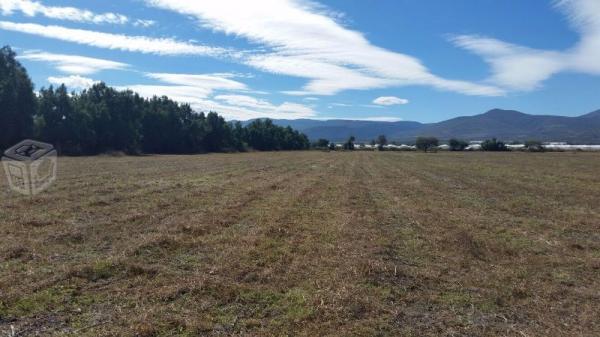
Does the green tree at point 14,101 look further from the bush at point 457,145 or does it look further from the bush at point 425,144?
the bush at point 457,145

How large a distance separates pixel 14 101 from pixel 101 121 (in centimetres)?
1683

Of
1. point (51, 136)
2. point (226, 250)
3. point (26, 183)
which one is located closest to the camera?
point (226, 250)

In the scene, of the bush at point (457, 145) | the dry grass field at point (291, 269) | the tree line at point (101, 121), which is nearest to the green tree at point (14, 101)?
the tree line at point (101, 121)

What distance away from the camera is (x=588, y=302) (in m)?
6.53

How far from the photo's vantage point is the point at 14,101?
5228 centimetres

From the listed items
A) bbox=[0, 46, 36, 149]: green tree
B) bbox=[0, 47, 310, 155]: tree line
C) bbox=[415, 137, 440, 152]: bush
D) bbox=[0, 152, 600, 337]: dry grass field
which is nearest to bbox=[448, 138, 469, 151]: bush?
bbox=[415, 137, 440, 152]: bush

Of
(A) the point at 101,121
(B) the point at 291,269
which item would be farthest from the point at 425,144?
(B) the point at 291,269

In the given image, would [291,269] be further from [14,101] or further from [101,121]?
[101,121]

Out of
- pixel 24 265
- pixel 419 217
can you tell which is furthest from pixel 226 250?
pixel 419 217

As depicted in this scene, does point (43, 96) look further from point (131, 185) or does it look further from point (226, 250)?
point (226, 250)

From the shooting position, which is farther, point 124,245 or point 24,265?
point 124,245

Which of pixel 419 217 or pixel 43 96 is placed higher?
pixel 43 96

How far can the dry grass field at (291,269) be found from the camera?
218 inches

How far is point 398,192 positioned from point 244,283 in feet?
45.6
